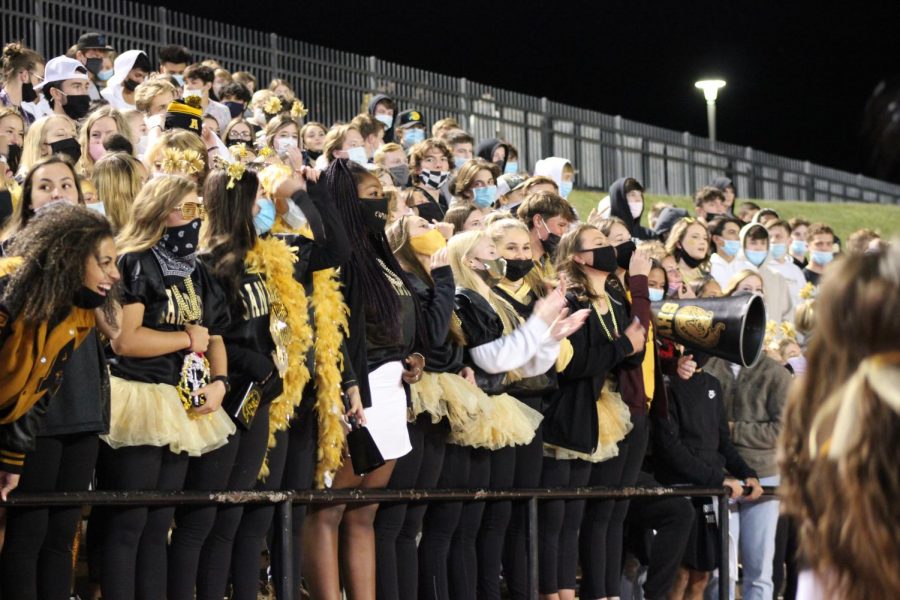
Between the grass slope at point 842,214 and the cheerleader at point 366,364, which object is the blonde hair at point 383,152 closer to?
the cheerleader at point 366,364

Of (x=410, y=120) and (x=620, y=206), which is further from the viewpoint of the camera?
(x=410, y=120)

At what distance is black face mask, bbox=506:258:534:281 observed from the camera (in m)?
7.83

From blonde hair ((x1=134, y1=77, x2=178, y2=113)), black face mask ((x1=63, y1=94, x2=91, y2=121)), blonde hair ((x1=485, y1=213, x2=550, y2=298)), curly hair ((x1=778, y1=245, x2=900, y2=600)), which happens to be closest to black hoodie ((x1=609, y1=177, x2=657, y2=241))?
blonde hair ((x1=134, y1=77, x2=178, y2=113))

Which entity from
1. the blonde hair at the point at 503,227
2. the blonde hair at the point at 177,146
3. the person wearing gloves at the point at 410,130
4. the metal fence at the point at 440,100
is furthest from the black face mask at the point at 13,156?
the metal fence at the point at 440,100

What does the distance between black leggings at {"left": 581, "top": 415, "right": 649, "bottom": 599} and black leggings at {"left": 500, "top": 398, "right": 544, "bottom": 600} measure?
0.58 meters

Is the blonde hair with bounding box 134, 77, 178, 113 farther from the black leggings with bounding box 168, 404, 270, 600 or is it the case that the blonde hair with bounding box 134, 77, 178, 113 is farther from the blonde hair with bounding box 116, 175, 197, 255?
the black leggings with bounding box 168, 404, 270, 600

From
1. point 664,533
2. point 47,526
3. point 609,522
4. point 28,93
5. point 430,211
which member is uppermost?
point 28,93

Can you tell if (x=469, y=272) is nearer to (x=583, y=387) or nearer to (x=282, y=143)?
(x=583, y=387)

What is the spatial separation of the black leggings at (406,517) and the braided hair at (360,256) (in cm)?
58

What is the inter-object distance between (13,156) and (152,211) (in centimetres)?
245

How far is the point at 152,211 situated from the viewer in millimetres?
5828

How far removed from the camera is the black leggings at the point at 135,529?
5.49m

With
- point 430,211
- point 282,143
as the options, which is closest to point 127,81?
point 282,143

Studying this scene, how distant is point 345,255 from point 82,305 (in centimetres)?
147
